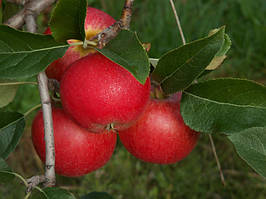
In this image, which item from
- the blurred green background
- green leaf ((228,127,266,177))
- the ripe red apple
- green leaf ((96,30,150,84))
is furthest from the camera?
the blurred green background

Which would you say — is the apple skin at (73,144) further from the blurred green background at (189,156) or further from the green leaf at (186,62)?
the blurred green background at (189,156)

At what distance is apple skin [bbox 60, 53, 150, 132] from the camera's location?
23.9 inches

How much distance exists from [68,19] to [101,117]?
0.54 feet

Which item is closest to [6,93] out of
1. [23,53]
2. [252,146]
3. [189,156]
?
[23,53]

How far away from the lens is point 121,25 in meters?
0.62

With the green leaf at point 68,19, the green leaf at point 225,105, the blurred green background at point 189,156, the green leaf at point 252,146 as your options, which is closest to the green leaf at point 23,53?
the green leaf at point 68,19

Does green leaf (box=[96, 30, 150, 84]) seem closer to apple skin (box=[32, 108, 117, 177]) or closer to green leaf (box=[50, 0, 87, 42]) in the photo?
green leaf (box=[50, 0, 87, 42])

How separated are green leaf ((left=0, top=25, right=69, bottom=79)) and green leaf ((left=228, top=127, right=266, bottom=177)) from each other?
0.35m

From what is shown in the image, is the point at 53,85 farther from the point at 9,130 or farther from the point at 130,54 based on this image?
the point at 130,54

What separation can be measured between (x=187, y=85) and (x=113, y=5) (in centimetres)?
192

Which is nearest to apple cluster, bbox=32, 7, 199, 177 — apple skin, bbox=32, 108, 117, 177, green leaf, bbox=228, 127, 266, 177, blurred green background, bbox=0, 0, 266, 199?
apple skin, bbox=32, 108, 117, 177

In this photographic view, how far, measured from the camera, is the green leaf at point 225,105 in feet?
1.93

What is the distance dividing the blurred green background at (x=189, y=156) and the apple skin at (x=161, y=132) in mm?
1054

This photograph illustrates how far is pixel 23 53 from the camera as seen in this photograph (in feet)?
1.88
